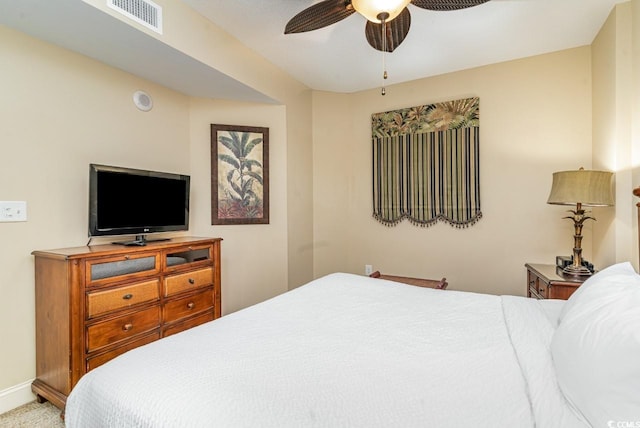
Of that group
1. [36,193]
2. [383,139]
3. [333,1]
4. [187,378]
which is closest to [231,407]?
[187,378]

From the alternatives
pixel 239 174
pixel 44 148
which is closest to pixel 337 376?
pixel 44 148

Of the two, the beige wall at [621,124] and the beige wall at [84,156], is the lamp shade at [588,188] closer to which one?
the beige wall at [621,124]

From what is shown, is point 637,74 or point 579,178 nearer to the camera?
point 637,74

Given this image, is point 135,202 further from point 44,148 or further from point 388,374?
point 388,374

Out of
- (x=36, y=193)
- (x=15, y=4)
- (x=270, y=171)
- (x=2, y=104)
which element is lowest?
(x=36, y=193)

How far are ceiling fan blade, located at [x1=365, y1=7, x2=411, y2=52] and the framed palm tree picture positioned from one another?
5.26 feet

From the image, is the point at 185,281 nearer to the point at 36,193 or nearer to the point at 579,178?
the point at 36,193

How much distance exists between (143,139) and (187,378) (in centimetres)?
246

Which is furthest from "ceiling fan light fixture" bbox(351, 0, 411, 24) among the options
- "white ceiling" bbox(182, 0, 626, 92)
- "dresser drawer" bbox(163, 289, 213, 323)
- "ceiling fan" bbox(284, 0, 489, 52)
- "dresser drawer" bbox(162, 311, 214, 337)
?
"dresser drawer" bbox(162, 311, 214, 337)

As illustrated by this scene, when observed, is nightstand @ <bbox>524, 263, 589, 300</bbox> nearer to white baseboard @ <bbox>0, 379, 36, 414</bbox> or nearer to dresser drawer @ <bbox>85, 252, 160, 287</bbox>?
dresser drawer @ <bbox>85, 252, 160, 287</bbox>

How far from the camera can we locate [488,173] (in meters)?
3.15

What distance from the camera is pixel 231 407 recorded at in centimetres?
80

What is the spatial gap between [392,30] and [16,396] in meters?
3.16

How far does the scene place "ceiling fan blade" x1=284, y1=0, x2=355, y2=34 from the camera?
1.78 metres
